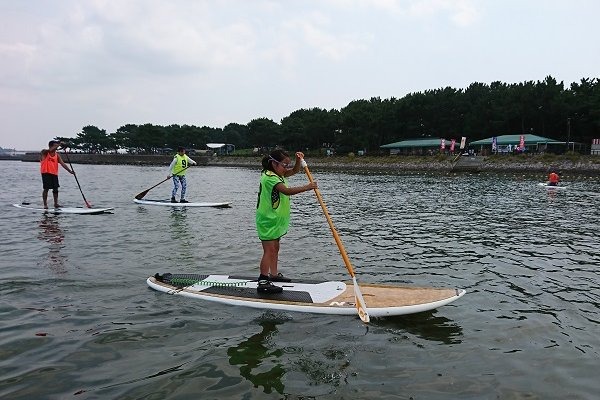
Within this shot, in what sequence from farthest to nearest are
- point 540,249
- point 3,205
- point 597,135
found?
1. point 597,135
2. point 3,205
3. point 540,249

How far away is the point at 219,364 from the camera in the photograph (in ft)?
18.5

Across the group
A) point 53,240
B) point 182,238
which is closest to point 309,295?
point 182,238

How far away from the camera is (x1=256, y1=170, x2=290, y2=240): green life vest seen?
7598 mm

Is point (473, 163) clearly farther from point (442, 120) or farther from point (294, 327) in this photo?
point (294, 327)

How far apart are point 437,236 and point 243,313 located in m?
9.11

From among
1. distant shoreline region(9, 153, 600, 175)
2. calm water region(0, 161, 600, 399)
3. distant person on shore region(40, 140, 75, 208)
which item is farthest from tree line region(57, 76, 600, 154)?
calm water region(0, 161, 600, 399)

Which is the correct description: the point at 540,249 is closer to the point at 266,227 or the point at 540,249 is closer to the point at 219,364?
the point at 266,227

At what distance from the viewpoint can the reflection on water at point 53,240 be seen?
33.2 ft

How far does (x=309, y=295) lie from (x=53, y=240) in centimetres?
914

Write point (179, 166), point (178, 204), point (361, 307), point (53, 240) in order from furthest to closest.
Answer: point (178, 204)
point (179, 166)
point (53, 240)
point (361, 307)

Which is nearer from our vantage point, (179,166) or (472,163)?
(179,166)

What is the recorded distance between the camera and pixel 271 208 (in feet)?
25.2

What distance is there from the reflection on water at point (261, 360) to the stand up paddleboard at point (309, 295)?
88 centimetres

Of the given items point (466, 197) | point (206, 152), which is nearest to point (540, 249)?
point (466, 197)
